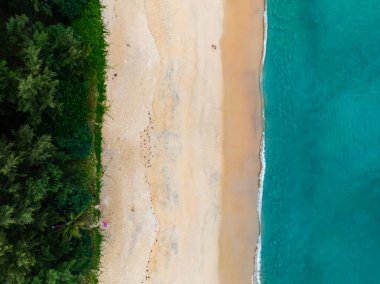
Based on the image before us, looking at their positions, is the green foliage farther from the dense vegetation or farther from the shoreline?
the shoreline

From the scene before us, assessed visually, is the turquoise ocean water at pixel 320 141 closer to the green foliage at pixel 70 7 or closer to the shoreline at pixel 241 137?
the shoreline at pixel 241 137

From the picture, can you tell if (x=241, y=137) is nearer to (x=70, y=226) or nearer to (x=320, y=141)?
(x=320, y=141)

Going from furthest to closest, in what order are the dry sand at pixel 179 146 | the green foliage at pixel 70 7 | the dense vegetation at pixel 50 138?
the dry sand at pixel 179 146 < the green foliage at pixel 70 7 < the dense vegetation at pixel 50 138

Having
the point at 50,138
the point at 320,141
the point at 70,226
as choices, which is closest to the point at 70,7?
the point at 50,138

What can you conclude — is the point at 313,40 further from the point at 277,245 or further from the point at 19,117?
the point at 19,117

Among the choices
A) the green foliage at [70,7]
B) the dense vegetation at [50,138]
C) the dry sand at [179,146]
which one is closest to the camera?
the dense vegetation at [50,138]

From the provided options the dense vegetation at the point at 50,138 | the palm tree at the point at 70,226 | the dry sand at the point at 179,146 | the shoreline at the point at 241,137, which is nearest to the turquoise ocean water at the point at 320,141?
the shoreline at the point at 241,137
